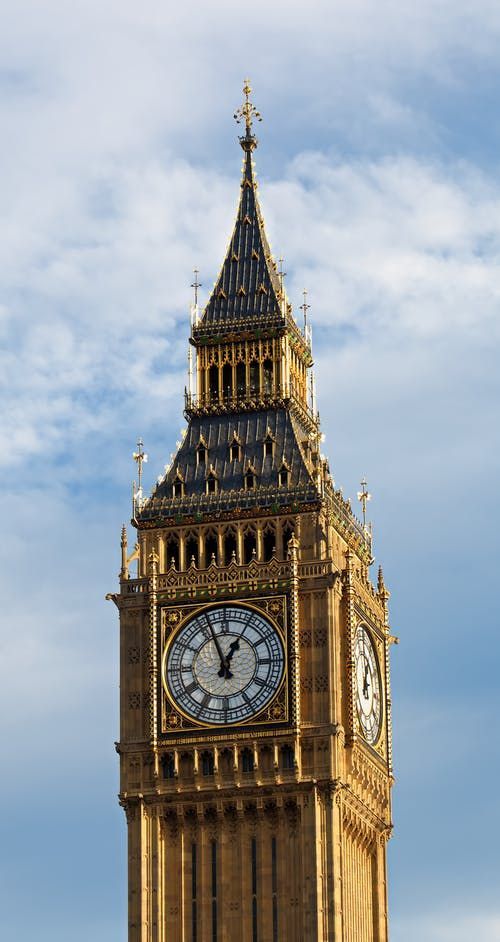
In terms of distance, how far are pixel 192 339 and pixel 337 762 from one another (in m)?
17.2

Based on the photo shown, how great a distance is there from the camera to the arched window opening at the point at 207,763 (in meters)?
106

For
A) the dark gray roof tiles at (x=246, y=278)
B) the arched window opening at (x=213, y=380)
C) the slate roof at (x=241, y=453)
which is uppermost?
the dark gray roof tiles at (x=246, y=278)

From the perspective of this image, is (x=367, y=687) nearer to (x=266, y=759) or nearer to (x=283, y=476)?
(x=266, y=759)

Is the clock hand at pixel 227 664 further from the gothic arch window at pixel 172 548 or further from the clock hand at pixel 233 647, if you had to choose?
the gothic arch window at pixel 172 548

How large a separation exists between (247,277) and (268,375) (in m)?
4.04

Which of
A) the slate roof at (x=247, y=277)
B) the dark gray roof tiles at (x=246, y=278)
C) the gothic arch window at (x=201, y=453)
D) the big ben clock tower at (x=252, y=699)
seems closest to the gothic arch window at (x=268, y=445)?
the big ben clock tower at (x=252, y=699)

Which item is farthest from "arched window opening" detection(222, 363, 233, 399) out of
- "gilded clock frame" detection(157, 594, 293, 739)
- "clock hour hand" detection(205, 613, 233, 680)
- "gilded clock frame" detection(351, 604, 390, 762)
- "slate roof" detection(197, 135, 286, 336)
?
"clock hour hand" detection(205, 613, 233, 680)

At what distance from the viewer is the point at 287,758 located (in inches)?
4136

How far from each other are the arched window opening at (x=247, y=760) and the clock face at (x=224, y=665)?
1034 mm

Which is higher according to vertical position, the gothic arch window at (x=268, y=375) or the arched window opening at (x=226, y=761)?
the gothic arch window at (x=268, y=375)

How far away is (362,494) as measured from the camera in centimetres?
11412

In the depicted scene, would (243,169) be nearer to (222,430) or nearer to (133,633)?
(222,430)

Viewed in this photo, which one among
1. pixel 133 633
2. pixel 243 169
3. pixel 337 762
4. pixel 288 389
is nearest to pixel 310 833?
pixel 337 762

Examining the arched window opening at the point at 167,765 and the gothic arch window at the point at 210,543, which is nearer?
the arched window opening at the point at 167,765
